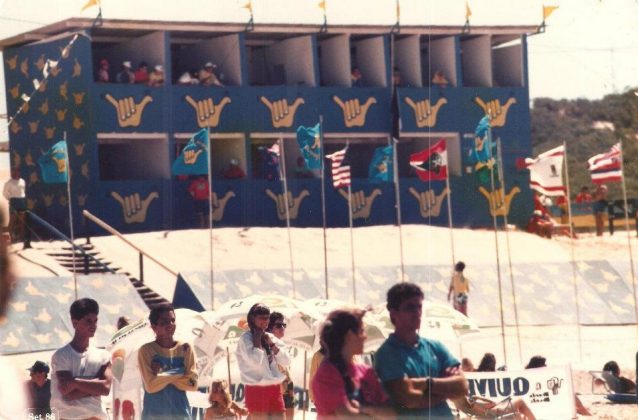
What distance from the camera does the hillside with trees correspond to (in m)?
Result: 20.7

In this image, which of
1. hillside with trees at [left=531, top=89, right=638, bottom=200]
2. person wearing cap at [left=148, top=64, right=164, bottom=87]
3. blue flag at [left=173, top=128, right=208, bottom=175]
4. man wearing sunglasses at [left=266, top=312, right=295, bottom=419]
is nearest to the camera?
man wearing sunglasses at [left=266, top=312, right=295, bottom=419]

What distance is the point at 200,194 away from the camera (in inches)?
968

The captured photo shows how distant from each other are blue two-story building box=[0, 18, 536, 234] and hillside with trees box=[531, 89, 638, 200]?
2.09m

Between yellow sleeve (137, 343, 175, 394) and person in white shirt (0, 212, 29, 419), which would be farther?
yellow sleeve (137, 343, 175, 394)

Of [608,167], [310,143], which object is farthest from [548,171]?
[310,143]

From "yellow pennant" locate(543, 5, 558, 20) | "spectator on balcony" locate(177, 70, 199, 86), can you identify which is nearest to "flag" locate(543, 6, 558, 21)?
"yellow pennant" locate(543, 5, 558, 20)

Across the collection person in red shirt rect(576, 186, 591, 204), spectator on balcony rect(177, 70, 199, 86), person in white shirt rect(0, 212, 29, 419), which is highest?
spectator on balcony rect(177, 70, 199, 86)

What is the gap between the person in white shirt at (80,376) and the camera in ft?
21.4

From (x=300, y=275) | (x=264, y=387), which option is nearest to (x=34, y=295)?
(x=300, y=275)

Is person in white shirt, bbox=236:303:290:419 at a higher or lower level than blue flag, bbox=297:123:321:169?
lower

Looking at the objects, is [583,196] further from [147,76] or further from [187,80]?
[147,76]

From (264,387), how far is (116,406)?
3.33ft

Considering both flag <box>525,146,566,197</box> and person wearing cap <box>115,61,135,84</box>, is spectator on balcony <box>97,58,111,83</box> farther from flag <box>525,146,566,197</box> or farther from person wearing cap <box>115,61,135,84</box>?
flag <box>525,146,566,197</box>

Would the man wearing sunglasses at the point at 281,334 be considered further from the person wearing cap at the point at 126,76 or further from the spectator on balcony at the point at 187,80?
the spectator on balcony at the point at 187,80
